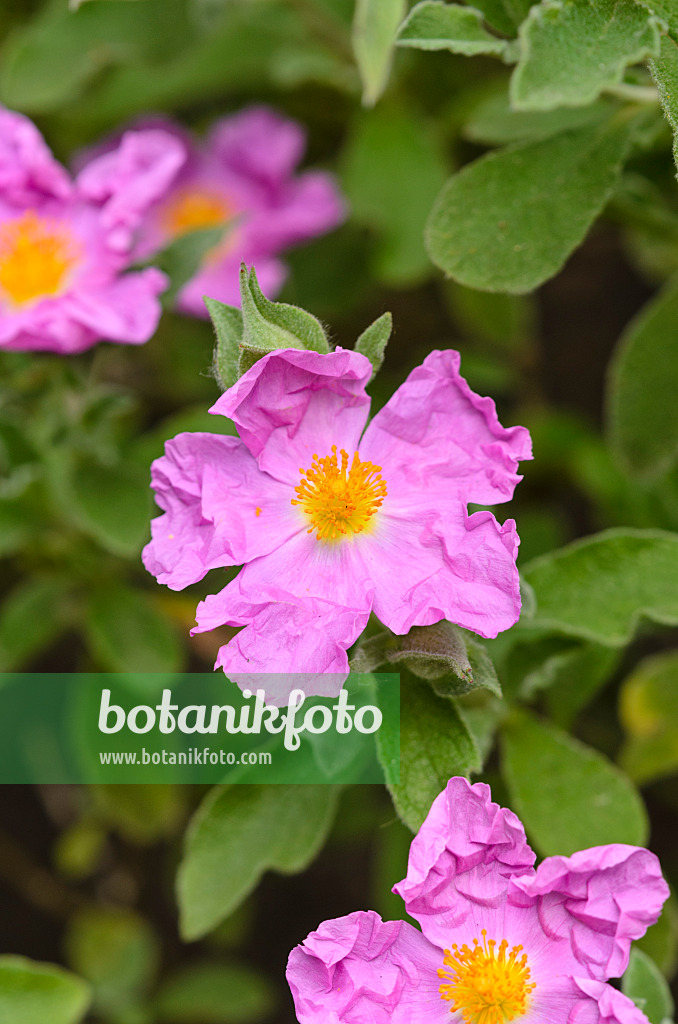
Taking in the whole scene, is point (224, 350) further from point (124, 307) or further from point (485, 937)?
point (485, 937)

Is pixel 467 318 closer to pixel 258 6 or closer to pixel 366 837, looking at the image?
pixel 258 6

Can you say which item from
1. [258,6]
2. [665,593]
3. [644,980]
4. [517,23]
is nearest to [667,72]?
[517,23]

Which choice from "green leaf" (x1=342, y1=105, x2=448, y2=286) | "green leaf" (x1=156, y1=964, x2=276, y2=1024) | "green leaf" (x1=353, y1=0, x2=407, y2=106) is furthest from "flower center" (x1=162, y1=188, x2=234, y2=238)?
"green leaf" (x1=156, y1=964, x2=276, y2=1024)

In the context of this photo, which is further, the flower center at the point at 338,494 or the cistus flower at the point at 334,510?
the flower center at the point at 338,494

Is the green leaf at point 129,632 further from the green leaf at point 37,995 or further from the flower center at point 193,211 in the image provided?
the flower center at point 193,211

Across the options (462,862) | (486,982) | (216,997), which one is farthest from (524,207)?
(216,997)

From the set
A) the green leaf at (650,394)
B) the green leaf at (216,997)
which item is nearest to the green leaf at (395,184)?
the green leaf at (650,394)
